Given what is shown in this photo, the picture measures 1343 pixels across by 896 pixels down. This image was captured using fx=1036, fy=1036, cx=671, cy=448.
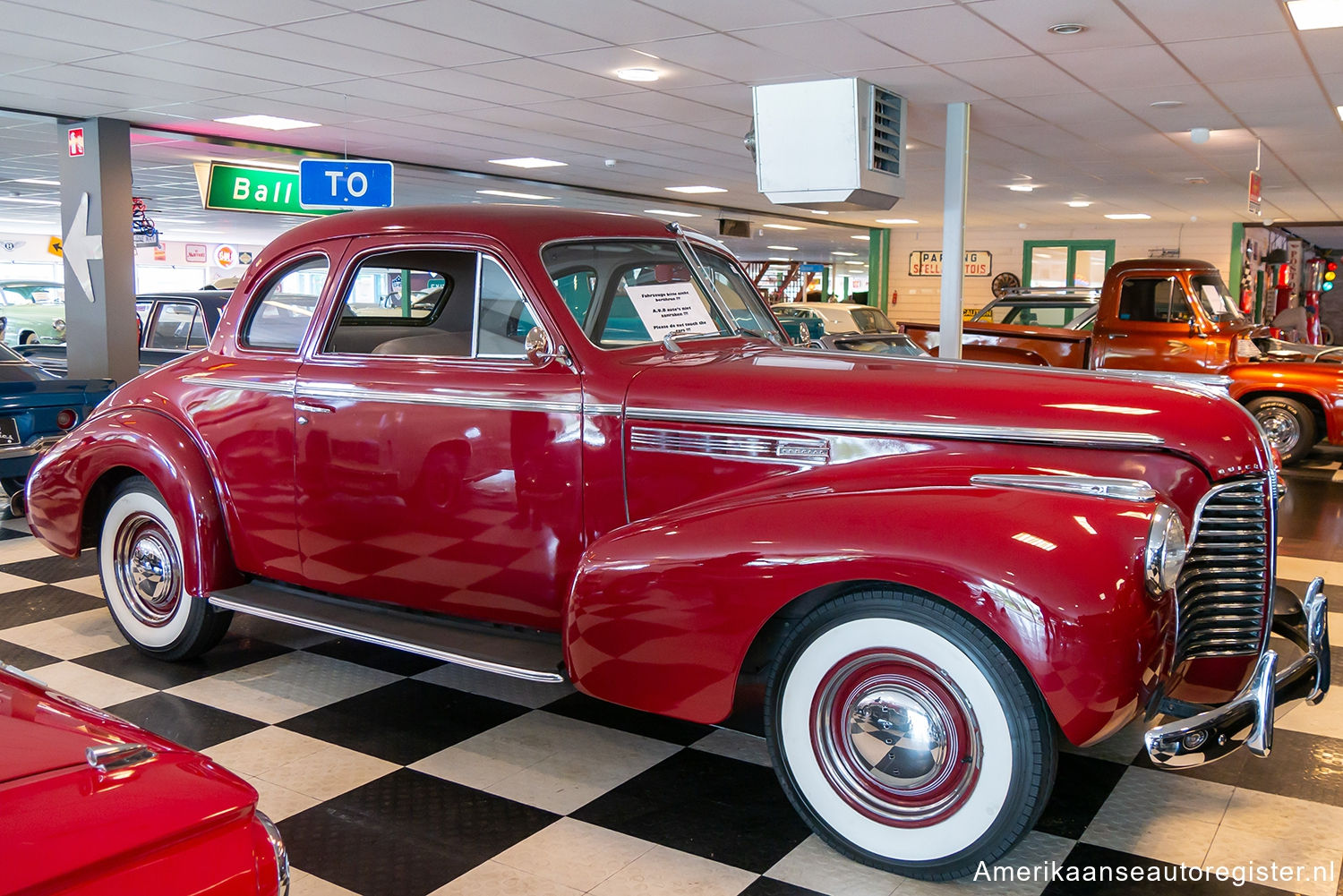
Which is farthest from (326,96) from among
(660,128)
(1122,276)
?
(1122,276)

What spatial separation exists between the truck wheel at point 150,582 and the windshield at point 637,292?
1841mm

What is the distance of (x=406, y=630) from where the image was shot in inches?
130

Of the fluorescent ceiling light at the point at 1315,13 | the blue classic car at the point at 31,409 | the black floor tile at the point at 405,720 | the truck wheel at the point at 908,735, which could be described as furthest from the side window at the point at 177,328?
the fluorescent ceiling light at the point at 1315,13

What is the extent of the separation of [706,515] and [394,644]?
1.14m

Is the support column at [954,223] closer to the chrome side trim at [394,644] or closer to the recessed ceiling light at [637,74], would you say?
the recessed ceiling light at [637,74]

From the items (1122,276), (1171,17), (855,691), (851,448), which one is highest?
(1171,17)

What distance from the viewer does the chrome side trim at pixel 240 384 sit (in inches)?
145

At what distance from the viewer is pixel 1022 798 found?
235 cm

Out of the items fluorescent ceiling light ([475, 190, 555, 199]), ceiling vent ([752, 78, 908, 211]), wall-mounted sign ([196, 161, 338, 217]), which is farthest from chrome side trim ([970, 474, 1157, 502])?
fluorescent ceiling light ([475, 190, 555, 199])

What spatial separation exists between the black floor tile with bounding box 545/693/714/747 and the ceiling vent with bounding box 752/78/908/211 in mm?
5324

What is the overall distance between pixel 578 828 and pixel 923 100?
7720 mm

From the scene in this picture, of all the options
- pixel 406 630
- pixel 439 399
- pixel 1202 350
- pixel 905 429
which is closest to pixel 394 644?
pixel 406 630

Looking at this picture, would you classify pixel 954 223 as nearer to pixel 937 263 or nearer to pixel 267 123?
pixel 267 123

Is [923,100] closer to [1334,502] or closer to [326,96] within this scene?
[1334,502]
